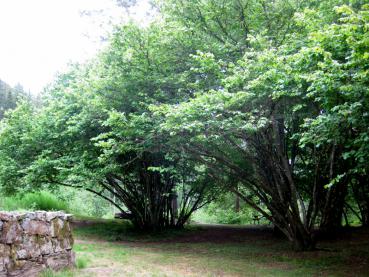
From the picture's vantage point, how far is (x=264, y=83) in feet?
22.5

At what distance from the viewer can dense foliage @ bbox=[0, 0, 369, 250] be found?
576cm

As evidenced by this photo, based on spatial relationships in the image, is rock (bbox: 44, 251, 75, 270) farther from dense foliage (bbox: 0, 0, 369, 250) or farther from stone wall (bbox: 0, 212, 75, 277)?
dense foliage (bbox: 0, 0, 369, 250)

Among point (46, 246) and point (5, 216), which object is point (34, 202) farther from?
point (5, 216)

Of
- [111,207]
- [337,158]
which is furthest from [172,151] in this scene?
[111,207]

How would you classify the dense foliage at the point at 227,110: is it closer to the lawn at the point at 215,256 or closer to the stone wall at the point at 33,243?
the lawn at the point at 215,256

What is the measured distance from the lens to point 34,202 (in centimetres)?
1464

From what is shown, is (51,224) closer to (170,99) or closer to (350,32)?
(170,99)

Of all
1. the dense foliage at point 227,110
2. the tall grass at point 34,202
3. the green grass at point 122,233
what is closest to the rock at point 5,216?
the dense foliage at point 227,110

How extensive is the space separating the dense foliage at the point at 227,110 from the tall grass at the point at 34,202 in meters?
1.19

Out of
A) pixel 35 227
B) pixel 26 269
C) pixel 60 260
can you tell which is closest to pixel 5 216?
pixel 35 227

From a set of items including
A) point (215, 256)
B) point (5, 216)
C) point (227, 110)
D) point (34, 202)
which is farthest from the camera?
point (34, 202)

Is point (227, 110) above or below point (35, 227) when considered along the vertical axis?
above

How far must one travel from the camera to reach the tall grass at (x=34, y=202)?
538 inches

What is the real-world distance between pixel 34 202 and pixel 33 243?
9.82m
